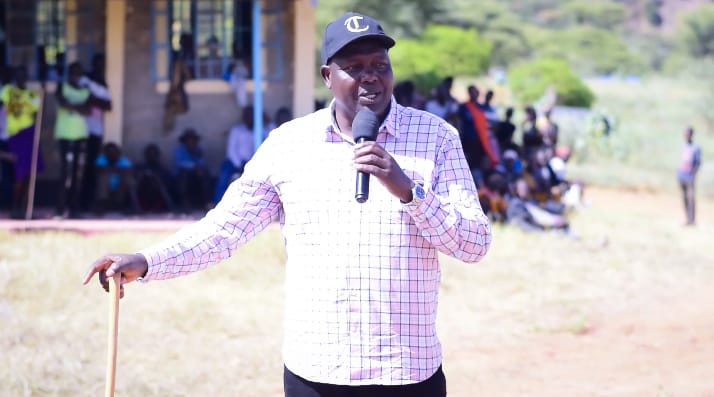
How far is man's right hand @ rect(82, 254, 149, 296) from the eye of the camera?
3.05m

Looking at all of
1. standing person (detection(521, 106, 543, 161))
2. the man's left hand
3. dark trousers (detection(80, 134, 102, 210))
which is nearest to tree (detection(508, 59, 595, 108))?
standing person (detection(521, 106, 543, 161))

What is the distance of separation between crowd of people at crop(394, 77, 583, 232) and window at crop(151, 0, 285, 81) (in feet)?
5.21

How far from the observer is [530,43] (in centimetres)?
5256

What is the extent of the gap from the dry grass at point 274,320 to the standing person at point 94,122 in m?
1.69

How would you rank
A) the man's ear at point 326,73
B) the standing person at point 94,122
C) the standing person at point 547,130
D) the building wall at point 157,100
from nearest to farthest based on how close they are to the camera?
1. the man's ear at point 326,73
2. the standing person at point 94,122
3. the building wall at point 157,100
4. the standing person at point 547,130

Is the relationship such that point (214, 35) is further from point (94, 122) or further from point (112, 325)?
point (112, 325)

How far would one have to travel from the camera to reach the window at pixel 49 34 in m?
12.7

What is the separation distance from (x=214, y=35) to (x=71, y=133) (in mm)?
2288

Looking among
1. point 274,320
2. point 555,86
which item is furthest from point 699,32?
point 274,320

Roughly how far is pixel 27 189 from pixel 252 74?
9.52ft

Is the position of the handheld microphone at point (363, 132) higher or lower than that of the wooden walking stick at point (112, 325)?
higher

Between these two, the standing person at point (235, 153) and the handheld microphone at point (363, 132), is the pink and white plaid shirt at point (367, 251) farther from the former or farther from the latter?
the standing person at point (235, 153)

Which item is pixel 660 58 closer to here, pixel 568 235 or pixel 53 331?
pixel 568 235

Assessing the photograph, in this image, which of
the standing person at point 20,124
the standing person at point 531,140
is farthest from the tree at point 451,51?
the standing person at point 20,124
